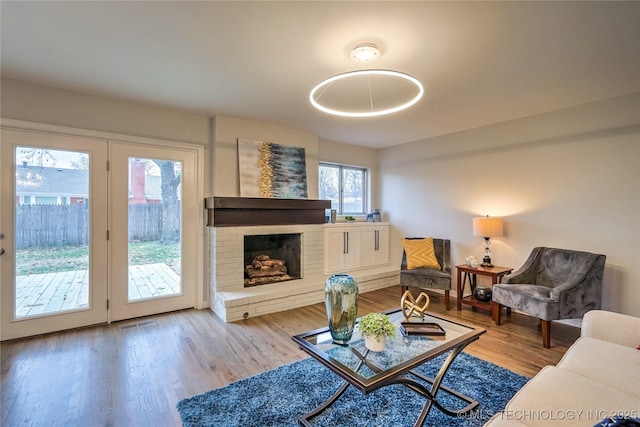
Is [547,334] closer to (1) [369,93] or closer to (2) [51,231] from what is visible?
(1) [369,93]

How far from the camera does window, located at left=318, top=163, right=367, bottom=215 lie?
17.3 ft

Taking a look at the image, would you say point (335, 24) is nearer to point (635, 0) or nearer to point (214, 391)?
point (635, 0)

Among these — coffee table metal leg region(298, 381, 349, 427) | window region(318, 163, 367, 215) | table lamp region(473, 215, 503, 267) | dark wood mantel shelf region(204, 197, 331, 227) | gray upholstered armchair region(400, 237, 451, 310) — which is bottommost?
coffee table metal leg region(298, 381, 349, 427)

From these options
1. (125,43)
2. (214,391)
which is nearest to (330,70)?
(125,43)

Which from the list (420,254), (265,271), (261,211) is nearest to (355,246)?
(420,254)

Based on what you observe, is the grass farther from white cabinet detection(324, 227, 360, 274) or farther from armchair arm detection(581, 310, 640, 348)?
armchair arm detection(581, 310, 640, 348)

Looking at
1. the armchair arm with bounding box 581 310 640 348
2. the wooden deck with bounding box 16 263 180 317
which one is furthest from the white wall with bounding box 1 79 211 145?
the armchair arm with bounding box 581 310 640 348

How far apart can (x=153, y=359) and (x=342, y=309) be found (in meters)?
1.88

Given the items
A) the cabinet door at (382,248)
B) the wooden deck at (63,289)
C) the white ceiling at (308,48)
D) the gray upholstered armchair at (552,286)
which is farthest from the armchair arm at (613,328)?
the wooden deck at (63,289)

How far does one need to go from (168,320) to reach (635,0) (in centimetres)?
474

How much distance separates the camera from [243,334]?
120 inches

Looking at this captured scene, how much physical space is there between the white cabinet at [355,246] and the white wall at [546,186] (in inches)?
25.2

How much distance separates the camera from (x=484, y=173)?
13.7ft

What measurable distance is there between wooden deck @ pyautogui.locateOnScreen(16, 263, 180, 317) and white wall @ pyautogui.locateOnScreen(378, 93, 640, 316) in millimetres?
4145
